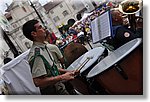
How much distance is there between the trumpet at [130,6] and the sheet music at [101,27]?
11 centimetres

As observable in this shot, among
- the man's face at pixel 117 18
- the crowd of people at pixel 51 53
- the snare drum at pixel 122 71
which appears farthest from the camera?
the crowd of people at pixel 51 53

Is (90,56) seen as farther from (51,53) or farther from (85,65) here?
(51,53)

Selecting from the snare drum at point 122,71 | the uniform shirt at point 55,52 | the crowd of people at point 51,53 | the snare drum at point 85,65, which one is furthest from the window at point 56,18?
the snare drum at point 122,71

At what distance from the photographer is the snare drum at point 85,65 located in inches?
78.2

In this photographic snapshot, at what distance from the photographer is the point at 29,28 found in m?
2.10

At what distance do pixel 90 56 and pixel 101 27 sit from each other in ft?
0.69

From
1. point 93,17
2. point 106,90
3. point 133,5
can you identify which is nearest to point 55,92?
point 106,90

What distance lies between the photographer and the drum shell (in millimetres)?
1839

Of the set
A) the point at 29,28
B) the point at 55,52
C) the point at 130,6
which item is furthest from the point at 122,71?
the point at 29,28

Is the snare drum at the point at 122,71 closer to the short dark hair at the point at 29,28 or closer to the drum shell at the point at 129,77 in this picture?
the drum shell at the point at 129,77

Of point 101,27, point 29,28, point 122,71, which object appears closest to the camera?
point 122,71

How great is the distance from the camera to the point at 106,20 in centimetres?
198

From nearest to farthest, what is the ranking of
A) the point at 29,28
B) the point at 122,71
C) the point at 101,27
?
the point at 122,71
the point at 101,27
the point at 29,28

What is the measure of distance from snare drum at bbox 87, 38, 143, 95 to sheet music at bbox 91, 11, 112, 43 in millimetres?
131
